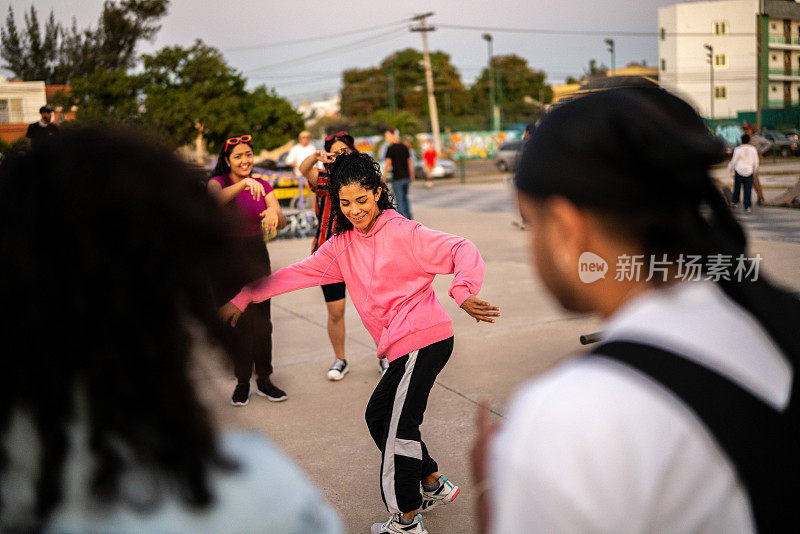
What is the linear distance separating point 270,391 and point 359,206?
2.19 m

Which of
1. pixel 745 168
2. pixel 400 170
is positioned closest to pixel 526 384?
pixel 400 170

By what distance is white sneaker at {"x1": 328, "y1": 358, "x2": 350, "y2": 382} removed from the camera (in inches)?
219

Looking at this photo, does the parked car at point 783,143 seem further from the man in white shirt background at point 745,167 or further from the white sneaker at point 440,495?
the white sneaker at point 440,495

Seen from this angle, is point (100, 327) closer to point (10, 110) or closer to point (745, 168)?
point (745, 168)

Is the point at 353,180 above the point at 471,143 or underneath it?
above

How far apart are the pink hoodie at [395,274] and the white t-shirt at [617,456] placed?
88.8 inches

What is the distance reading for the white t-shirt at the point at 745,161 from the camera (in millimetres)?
14477

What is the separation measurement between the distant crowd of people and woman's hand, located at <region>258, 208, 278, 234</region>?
397 centimetres

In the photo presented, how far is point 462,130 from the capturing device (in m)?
51.0

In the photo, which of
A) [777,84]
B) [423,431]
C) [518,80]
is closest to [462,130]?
[518,80]

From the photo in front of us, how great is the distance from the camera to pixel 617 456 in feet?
2.71

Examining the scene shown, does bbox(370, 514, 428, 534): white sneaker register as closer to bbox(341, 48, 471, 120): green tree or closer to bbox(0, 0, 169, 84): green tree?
bbox(0, 0, 169, 84): green tree

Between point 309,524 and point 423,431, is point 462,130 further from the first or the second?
point 309,524

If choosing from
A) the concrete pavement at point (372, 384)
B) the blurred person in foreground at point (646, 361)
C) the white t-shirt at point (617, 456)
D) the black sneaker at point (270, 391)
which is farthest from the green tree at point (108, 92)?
the white t-shirt at point (617, 456)
